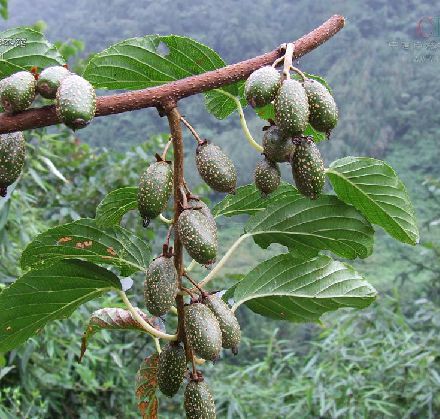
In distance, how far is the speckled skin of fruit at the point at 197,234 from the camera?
65 cm

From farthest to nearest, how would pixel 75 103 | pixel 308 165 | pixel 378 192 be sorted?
1. pixel 378 192
2. pixel 308 165
3. pixel 75 103

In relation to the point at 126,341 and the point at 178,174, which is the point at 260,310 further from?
the point at 126,341

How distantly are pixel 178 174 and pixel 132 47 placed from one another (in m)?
0.18

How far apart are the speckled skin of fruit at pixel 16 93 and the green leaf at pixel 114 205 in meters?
0.25

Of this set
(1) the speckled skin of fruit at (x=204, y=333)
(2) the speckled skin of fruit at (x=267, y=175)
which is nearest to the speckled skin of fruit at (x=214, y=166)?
(2) the speckled skin of fruit at (x=267, y=175)

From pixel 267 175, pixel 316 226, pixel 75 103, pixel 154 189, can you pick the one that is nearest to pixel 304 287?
pixel 316 226

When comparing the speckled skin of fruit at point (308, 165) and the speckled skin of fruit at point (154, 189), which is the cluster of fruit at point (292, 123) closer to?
the speckled skin of fruit at point (308, 165)

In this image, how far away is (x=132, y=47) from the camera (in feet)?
2.45

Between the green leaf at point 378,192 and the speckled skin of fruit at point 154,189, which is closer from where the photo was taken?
the speckled skin of fruit at point 154,189

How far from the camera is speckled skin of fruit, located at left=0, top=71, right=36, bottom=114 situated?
60 centimetres

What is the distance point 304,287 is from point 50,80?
412 millimetres

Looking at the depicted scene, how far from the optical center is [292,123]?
2.07 ft

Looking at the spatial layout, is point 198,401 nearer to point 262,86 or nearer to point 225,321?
point 225,321

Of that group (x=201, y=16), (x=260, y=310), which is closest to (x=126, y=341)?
(x=260, y=310)
